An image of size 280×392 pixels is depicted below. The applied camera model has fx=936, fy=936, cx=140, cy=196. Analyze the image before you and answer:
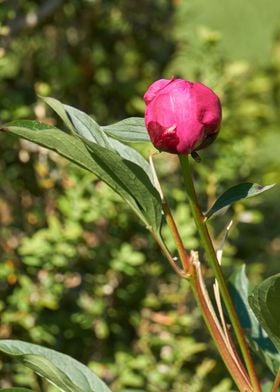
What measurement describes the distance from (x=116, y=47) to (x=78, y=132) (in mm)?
1911

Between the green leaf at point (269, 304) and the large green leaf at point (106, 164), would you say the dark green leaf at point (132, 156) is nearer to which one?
the large green leaf at point (106, 164)

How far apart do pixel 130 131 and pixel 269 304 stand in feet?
0.74

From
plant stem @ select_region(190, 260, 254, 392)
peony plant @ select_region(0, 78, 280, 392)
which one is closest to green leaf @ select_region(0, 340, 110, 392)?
peony plant @ select_region(0, 78, 280, 392)

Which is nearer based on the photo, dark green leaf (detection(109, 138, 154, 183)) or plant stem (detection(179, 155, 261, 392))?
plant stem (detection(179, 155, 261, 392))

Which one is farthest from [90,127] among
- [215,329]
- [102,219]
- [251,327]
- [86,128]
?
[102,219]

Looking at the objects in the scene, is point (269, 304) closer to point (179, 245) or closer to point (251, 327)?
point (179, 245)

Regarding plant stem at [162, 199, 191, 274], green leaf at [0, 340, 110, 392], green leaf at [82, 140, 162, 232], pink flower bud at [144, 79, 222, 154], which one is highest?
pink flower bud at [144, 79, 222, 154]

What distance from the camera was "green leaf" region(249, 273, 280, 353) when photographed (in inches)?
36.2

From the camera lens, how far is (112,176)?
0.95 meters

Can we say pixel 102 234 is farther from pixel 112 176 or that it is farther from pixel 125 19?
pixel 112 176

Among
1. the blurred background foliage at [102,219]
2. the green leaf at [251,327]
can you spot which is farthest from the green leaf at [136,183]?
the blurred background foliage at [102,219]

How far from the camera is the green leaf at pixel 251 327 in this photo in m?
1.22

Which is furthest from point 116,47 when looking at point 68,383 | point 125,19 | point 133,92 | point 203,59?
point 68,383

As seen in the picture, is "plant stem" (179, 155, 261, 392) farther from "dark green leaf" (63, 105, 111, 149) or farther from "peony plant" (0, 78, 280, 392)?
"dark green leaf" (63, 105, 111, 149)
